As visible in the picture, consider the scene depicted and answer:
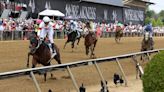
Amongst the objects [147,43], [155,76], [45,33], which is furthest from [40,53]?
[147,43]

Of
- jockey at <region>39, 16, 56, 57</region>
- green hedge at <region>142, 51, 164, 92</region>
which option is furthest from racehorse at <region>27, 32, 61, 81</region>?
green hedge at <region>142, 51, 164, 92</region>

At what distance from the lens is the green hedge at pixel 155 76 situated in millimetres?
7039

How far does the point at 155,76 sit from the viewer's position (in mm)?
7082

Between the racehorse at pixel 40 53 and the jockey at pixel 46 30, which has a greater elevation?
the jockey at pixel 46 30

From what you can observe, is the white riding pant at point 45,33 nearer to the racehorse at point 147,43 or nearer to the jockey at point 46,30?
the jockey at point 46,30

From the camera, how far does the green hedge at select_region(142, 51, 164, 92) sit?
7.04 metres

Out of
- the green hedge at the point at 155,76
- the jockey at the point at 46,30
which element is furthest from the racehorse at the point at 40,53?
the green hedge at the point at 155,76

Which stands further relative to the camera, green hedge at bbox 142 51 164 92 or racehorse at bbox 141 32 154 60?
racehorse at bbox 141 32 154 60

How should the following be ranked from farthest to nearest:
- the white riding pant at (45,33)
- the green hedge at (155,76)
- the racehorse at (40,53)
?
1. the white riding pant at (45,33)
2. the racehorse at (40,53)
3. the green hedge at (155,76)

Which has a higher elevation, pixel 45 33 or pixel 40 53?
pixel 45 33

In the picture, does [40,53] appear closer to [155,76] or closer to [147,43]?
[155,76]

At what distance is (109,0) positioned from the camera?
55.6 meters

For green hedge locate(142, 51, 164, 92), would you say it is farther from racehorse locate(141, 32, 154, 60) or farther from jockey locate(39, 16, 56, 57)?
racehorse locate(141, 32, 154, 60)

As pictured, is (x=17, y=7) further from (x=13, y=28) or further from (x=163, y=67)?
(x=163, y=67)
